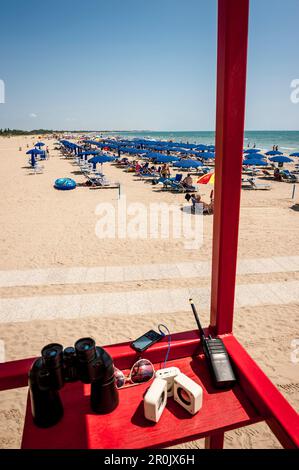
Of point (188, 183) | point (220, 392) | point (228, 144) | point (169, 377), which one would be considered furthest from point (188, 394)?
point (188, 183)

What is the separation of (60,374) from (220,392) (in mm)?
988

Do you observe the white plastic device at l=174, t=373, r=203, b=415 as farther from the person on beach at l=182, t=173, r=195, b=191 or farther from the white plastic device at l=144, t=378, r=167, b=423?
the person on beach at l=182, t=173, r=195, b=191

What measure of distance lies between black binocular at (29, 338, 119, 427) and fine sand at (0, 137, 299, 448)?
7.36 feet

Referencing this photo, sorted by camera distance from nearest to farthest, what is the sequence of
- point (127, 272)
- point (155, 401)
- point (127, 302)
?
point (155, 401)
point (127, 302)
point (127, 272)

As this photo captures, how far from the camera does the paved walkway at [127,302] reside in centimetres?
550

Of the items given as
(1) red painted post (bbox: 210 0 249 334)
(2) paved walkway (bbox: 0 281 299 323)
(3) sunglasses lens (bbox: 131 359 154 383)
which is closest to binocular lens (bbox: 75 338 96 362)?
(3) sunglasses lens (bbox: 131 359 154 383)

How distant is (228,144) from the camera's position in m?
1.82

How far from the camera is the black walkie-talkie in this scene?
1882 millimetres

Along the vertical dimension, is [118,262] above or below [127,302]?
above

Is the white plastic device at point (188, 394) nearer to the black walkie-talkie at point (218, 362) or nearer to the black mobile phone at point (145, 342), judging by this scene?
the black walkie-talkie at point (218, 362)

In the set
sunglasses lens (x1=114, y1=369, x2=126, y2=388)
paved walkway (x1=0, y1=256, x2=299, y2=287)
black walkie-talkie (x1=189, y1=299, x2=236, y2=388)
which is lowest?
paved walkway (x1=0, y1=256, x2=299, y2=287)

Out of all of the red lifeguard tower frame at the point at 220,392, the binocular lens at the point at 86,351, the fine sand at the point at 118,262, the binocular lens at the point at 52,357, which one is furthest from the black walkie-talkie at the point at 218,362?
the fine sand at the point at 118,262

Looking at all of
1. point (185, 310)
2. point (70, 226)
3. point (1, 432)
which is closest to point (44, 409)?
point (1, 432)

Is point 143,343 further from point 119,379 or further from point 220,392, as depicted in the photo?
point 220,392
